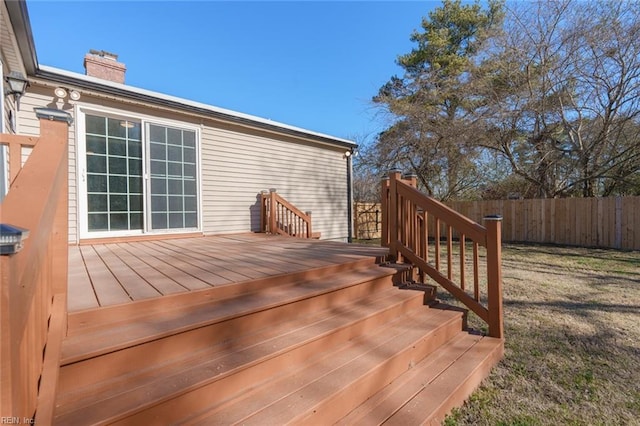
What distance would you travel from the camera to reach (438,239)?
2.93m

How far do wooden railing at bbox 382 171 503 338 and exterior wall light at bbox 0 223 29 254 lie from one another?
2.59 metres

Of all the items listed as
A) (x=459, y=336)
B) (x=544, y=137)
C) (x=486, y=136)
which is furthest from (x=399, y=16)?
(x=459, y=336)

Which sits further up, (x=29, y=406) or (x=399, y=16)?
(x=399, y=16)

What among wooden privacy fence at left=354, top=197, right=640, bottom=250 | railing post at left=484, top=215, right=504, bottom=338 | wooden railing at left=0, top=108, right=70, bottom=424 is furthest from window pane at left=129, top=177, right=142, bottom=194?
wooden privacy fence at left=354, top=197, right=640, bottom=250

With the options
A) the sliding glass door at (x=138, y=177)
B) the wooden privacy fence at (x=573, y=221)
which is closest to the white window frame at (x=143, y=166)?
the sliding glass door at (x=138, y=177)

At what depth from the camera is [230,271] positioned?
2521 mm

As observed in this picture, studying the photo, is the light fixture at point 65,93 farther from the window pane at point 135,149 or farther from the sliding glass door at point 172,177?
the sliding glass door at point 172,177

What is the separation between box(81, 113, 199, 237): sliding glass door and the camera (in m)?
4.36

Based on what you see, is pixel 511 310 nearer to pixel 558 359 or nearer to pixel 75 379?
pixel 558 359

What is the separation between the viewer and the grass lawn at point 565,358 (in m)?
1.81

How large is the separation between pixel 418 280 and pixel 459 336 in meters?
0.84

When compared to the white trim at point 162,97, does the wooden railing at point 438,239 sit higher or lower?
lower

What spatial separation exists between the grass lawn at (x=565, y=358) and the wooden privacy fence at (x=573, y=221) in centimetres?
415

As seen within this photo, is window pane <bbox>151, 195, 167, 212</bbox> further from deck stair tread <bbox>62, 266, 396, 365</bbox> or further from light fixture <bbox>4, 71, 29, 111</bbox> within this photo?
deck stair tread <bbox>62, 266, 396, 365</bbox>
